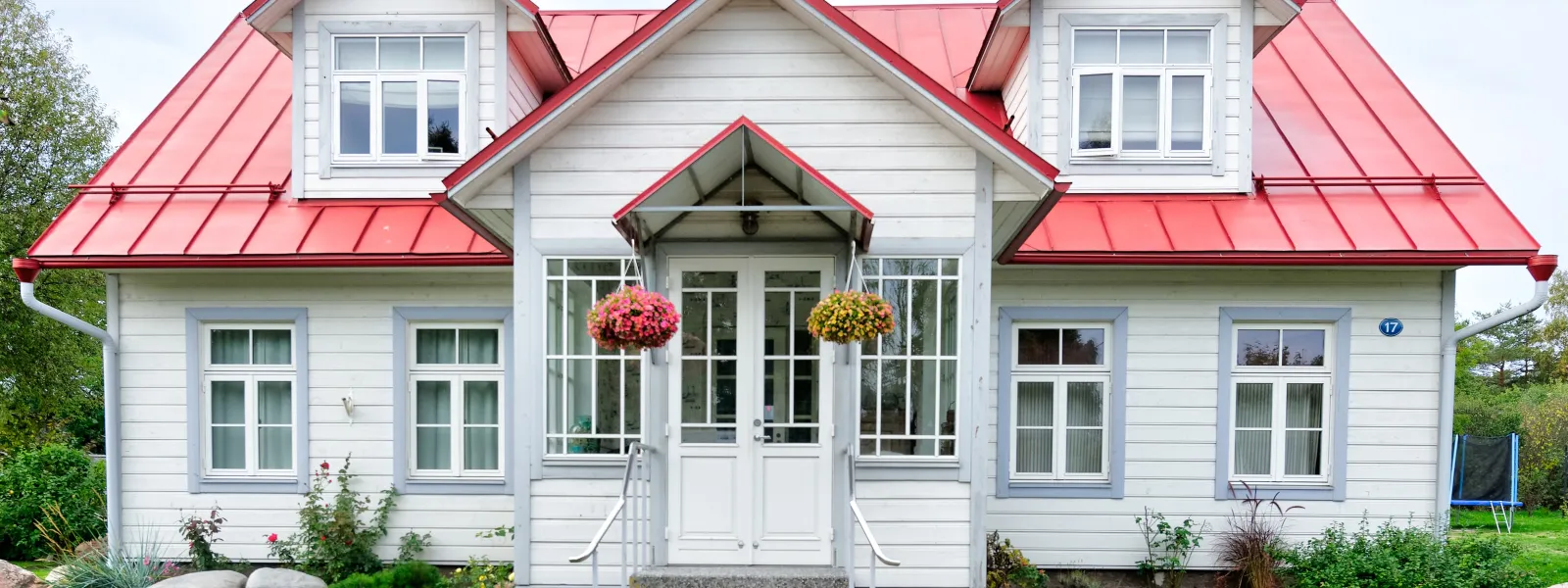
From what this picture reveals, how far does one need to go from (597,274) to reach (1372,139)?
22.9 feet

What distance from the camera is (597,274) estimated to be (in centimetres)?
545

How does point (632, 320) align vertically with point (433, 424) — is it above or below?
above

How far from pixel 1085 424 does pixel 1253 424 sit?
141cm

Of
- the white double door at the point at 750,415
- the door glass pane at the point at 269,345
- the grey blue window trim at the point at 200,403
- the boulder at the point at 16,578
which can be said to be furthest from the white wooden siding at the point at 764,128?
the boulder at the point at 16,578

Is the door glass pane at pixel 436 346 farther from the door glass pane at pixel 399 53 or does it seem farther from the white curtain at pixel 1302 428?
the white curtain at pixel 1302 428

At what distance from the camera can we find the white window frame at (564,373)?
211 inches

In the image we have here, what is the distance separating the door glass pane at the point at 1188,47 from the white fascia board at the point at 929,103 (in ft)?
10.2

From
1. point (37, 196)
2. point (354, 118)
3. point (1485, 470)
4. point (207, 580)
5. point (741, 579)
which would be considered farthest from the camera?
point (37, 196)

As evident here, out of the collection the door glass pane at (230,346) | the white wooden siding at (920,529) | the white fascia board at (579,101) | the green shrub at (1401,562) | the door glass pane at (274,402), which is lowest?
the green shrub at (1401,562)

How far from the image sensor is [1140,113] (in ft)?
24.2

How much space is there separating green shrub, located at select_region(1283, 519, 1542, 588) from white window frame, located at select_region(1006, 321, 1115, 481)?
1657 millimetres

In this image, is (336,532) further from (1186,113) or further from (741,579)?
(1186,113)

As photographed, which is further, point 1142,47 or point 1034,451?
point 1142,47

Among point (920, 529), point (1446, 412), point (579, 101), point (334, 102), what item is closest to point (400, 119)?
point (334, 102)
